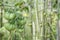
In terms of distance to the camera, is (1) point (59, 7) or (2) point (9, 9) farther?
(1) point (59, 7)

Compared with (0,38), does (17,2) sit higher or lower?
Answer: higher

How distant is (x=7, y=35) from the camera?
1.24 m

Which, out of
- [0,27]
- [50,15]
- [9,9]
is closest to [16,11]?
[9,9]

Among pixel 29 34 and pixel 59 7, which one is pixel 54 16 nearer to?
pixel 59 7

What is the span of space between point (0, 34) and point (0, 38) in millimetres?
31

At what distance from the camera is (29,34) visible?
4.24 feet

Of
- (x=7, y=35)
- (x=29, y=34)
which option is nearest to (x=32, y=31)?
(x=29, y=34)

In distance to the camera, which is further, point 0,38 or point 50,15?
point 50,15

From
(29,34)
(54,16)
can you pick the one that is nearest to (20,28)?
(29,34)

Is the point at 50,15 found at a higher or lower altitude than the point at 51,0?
lower

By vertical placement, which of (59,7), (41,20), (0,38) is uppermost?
(59,7)

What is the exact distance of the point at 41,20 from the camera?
1.33 m

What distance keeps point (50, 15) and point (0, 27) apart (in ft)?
1.40

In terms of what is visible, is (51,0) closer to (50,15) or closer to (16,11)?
(50,15)
